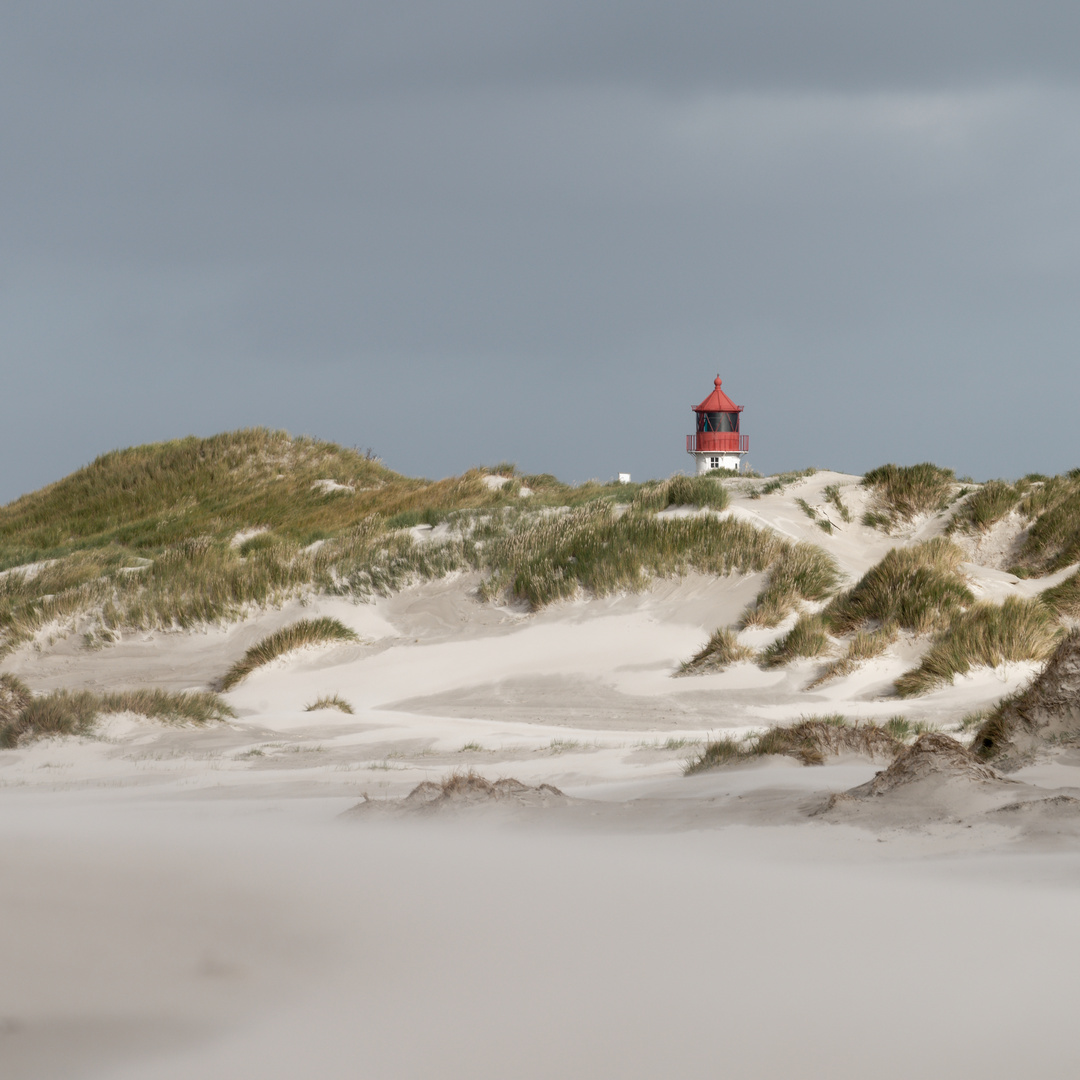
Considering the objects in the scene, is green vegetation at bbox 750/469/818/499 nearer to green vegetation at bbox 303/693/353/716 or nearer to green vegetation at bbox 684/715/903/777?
green vegetation at bbox 303/693/353/716

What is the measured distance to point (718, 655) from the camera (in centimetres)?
1166

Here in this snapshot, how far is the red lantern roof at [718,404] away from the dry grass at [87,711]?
3600 centimetres

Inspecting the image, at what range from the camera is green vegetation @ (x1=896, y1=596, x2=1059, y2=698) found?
9938 millimetres

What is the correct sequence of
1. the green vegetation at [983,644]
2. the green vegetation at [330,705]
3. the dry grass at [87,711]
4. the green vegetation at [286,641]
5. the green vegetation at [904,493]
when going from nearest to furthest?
the dry grass at [87,711]
the green vegetation at [983,644]
the green vegetation at [330,705]
the green vegetation at [286,641]
the green vegetation at [904,493]

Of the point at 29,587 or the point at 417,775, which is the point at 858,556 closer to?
the point at 417,775

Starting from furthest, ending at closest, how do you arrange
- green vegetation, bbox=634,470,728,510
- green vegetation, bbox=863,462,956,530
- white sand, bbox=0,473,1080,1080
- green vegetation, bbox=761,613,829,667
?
green vegetation, bbox=863,462,956,530
green vegetation, bbox=634,470,728,510
green vegetation, bbox=761,613,829,667
white sand, bbox=0,473,1080,1080

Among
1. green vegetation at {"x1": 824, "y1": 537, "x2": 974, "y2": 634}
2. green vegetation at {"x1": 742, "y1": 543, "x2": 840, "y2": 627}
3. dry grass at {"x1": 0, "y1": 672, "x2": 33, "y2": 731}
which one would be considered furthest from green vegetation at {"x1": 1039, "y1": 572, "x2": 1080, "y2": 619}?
dry grass at {"x1": 0, "y1": 672, "x2": 33, "y2": 731}

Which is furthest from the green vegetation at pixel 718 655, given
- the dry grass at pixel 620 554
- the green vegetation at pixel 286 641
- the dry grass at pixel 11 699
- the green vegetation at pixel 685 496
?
the dry grass at pixel 11 699

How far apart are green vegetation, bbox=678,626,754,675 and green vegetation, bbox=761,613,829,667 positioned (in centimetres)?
27

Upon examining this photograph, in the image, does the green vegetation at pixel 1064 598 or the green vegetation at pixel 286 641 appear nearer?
the green vegetation at pixel 1064 598

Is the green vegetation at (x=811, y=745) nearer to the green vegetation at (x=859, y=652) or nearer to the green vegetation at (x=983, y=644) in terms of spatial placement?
the green vegetation at (x=983, y=644)

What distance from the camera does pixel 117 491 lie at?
28.2 meters

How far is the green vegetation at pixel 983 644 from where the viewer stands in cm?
994

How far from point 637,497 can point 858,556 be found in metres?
3.48
